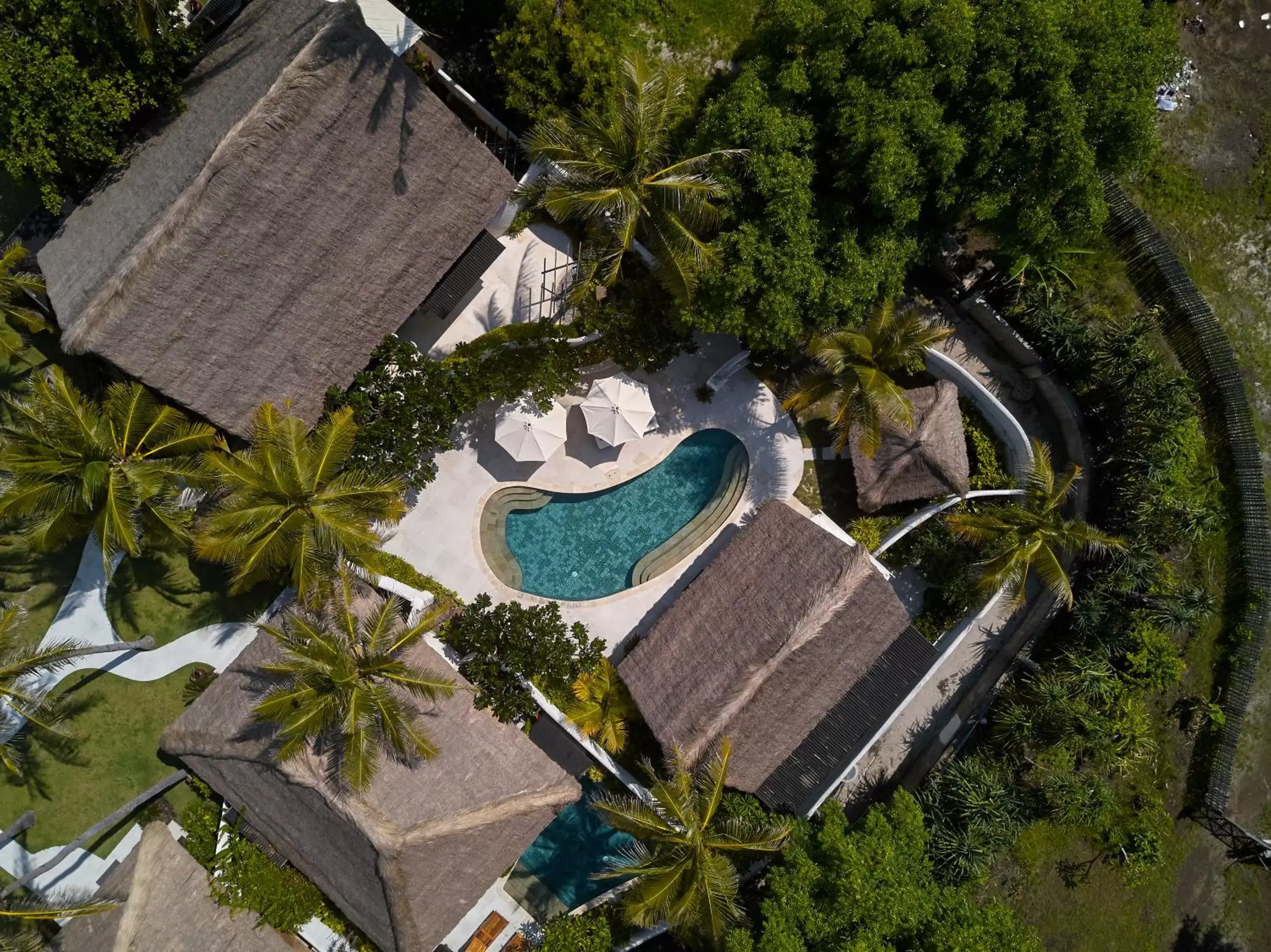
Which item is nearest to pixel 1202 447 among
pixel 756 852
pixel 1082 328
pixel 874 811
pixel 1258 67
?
pixel 1082 328

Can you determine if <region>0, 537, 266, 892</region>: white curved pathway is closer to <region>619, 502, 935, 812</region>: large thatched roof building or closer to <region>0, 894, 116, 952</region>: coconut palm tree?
<region>0, 894, 116, 952</region>: coconut palm tree

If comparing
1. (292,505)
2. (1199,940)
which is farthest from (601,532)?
(1199,940)

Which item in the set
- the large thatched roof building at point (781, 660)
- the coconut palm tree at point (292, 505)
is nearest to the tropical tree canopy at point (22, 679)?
the coconut palm tree at point (292, 505)

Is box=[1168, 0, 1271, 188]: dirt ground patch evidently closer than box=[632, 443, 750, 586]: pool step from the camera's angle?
No

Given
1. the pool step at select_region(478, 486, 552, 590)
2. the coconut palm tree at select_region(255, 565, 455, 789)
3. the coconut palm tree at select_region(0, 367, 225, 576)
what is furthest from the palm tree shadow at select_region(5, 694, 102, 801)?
the pool step at select_region(478, 486, 552, 590)

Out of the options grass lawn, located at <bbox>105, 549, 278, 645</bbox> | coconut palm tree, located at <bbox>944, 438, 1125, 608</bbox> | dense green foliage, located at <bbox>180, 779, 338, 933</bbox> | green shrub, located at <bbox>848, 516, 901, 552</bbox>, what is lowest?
dense green foliage, located at <bbox>180, 779, 338, 933</bbox>

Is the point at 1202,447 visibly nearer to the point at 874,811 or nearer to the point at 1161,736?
the point at 1161,736

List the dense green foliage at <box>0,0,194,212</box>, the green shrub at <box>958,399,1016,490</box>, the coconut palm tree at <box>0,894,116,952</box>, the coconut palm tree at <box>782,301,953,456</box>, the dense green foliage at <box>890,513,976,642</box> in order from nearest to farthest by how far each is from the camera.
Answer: the dense green foliage at <box>0,0,194,212</box> → the coconut palm tree at <box>0,894,116,952</box> → the coconut palm tree at <box>782,301,953,456</box> → the dense green foliage at <box>890,513,976,642</box> → the green shrub at <box>958,399,1016,490</box>

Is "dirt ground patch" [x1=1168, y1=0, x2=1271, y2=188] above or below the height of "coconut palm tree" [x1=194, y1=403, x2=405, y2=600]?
above
